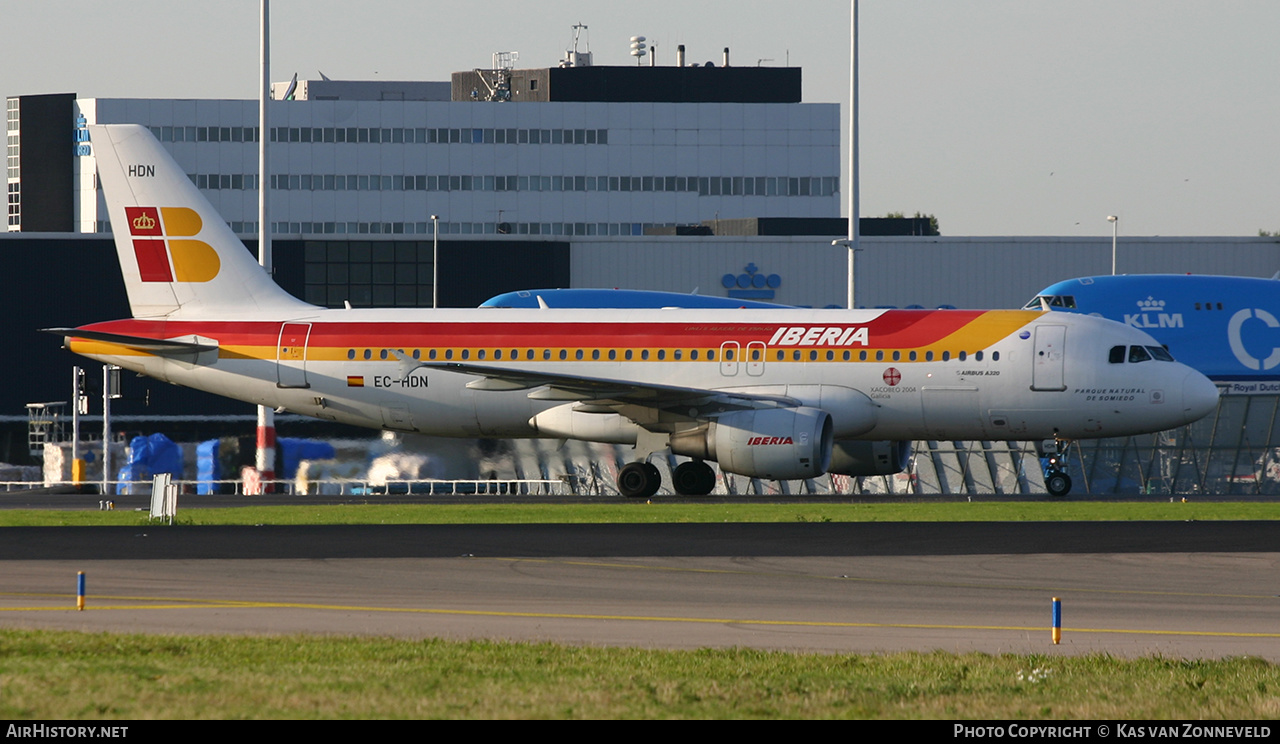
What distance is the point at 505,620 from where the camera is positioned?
15484 millimetres

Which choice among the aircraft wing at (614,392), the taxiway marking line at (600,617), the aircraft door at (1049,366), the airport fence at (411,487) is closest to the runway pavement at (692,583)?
the taxiway marking line at (600,617)

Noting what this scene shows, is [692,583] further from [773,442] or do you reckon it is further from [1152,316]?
[1152,316]

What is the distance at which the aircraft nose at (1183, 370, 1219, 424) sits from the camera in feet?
111

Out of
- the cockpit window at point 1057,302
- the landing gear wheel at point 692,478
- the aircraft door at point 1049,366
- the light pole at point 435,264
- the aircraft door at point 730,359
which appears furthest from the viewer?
the light pole at point 435,264

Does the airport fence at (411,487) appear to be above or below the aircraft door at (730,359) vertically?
below

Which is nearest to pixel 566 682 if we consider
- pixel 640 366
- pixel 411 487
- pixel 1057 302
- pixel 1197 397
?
pixel 640 366

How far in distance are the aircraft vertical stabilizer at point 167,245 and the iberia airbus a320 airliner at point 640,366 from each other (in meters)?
0.05

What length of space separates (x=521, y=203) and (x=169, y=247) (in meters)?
75.5

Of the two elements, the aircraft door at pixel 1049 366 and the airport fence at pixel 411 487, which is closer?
the aircraft door at pixel 1049 366

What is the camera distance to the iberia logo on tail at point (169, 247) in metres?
36.8

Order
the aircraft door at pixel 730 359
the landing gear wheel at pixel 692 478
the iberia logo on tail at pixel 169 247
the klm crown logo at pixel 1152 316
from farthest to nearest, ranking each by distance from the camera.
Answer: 1. the klm crown logo at pixel 1152 316
2. the iberia logo on tail at pixel 169 247
3. the landing gear wheel at pixel 692 478
4. the aircraft door at pixel 730 359

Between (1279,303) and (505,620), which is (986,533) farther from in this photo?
(1279,303)

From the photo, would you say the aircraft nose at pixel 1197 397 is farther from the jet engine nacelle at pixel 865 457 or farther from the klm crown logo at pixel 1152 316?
the klm crown logo at pixel 1152 316

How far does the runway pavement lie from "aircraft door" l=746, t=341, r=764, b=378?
9.56 metres
